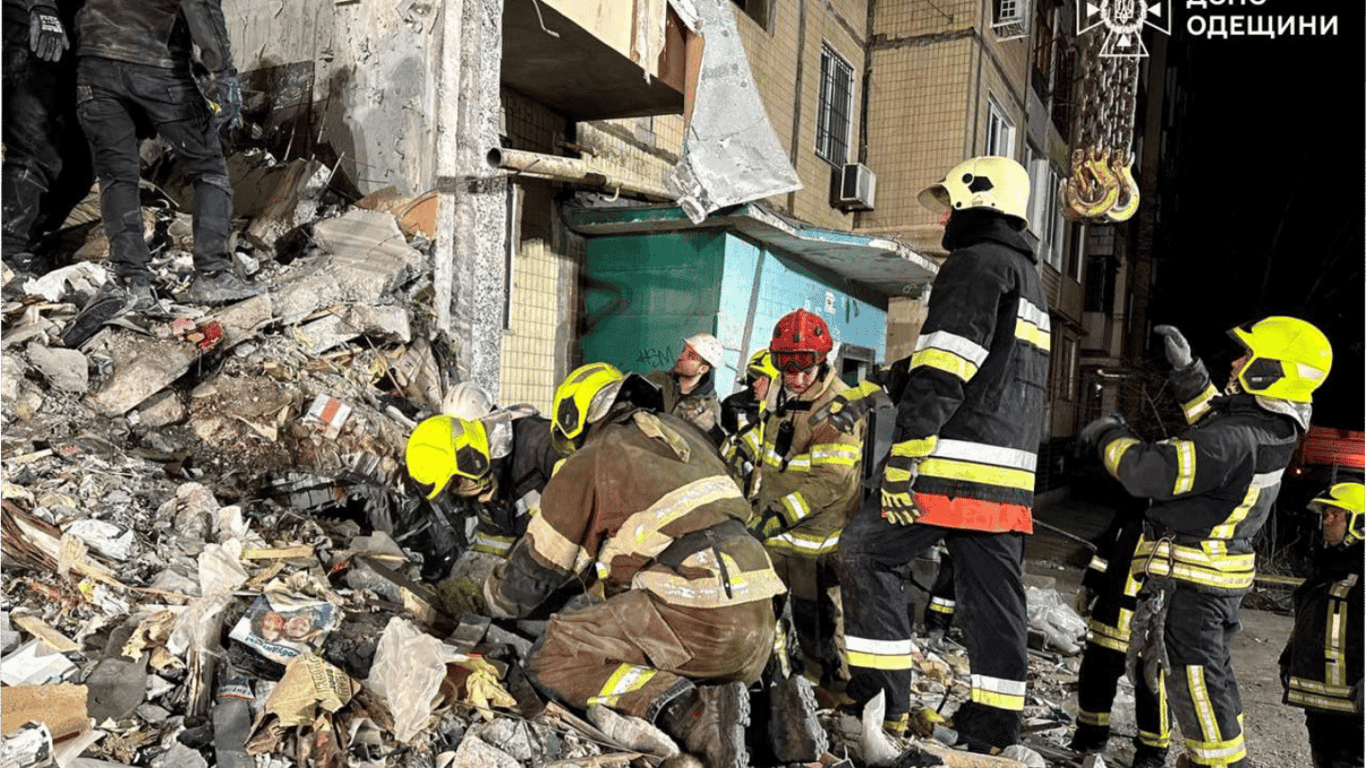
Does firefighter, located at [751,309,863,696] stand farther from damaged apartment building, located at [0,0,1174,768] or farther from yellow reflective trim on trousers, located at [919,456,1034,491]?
yellow reflective trim on trousers, located at [919,456,1034,491]

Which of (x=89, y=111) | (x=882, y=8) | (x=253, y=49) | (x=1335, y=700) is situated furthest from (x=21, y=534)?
(x=882, y=8)

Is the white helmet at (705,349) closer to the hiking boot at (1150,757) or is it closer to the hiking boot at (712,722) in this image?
the hiking boot at (712,722)

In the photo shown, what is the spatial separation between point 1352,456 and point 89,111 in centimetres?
1301

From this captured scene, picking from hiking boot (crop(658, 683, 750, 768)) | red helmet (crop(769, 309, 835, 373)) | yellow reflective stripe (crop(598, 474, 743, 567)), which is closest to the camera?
hiking boot (crop(658, 683, 750, 768))

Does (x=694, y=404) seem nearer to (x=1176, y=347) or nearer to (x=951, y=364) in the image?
(x=951, y=364)

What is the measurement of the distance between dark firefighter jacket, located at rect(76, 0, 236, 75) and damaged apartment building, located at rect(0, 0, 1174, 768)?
1.08 metres

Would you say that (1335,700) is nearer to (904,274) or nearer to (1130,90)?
(904,274)

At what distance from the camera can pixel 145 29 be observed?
4.00m

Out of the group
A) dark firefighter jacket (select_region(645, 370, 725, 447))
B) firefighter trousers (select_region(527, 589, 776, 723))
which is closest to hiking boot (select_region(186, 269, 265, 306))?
dark firefighter jacket (select_region(645, 370, 725, 447))

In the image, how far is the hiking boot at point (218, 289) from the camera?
4.19 metres

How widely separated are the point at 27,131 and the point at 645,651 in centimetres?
416

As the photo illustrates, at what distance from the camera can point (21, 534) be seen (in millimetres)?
2658

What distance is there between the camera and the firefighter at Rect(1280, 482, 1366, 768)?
146 inches

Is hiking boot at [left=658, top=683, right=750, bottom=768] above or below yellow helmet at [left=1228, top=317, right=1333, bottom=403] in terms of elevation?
below
